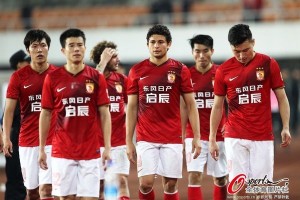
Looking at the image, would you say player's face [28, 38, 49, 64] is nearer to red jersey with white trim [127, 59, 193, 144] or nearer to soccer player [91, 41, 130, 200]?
red jersey with white trim [127, 59, 193, 144]

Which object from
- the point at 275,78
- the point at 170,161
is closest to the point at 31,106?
the point at 170,161

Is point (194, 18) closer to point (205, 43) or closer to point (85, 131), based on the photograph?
point (205, 43)

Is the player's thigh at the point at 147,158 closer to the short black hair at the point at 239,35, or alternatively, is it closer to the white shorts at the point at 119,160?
the white shorts at the point at 119,160

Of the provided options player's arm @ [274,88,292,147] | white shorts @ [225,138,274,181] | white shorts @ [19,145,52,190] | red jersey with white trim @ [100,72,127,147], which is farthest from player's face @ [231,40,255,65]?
white shorts @ [19,145,52,190]

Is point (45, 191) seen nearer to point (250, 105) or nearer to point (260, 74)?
point (250, 105)

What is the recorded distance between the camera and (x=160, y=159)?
10.6m

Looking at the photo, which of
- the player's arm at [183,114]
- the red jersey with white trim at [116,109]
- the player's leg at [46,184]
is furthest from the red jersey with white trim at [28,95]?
the player's arm at [183,114]

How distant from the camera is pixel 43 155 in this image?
9633 millimetres

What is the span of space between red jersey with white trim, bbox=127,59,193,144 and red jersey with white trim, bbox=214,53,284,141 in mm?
635

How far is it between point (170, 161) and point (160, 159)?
0.51 ft

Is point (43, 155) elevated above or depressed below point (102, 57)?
below

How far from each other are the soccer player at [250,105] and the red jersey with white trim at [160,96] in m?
0.65

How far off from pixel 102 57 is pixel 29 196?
205 centimetres

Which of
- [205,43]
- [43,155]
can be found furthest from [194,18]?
[43,155]
